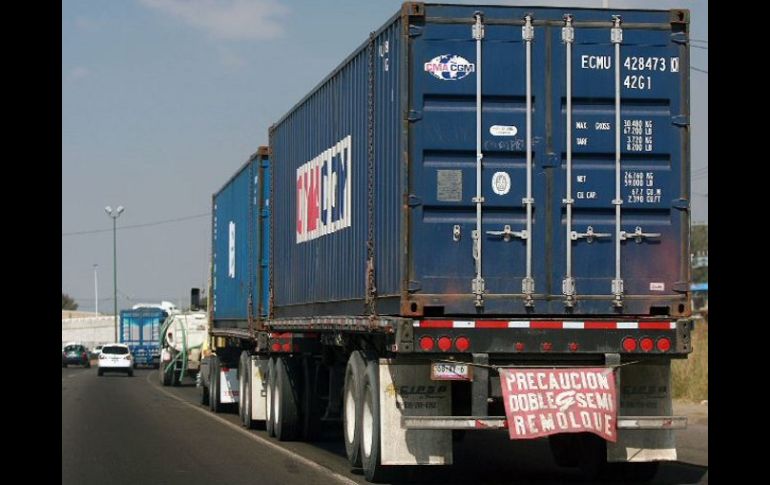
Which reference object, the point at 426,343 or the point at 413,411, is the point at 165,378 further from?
the point at 426,343

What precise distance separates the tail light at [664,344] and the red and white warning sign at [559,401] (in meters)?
0.59

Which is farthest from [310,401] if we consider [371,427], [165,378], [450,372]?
[165,378]

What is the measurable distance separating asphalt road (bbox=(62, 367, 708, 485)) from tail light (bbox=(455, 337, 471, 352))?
1.79m

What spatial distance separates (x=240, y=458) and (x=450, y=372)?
5.28 metres

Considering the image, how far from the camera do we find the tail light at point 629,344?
1423 cm

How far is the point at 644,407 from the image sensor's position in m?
14.6

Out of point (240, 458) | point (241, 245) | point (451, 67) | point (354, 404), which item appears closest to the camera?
point (451, 67)

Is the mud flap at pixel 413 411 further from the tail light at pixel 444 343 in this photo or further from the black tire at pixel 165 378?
the black tire at pixel 165 378

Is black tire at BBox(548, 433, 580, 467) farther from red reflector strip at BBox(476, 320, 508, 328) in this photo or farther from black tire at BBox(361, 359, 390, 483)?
red reflector strip at BBox(476, 320, 508, 328)

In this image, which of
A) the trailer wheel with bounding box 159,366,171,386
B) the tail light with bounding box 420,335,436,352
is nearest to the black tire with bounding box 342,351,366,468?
the tail light with bounding box 420,335,436,352

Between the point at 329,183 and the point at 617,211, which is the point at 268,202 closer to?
the point at 329,183

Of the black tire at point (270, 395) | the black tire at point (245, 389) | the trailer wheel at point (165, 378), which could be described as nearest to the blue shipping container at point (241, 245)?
the black tire at point (245, 389)

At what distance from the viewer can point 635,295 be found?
47.3 ft
